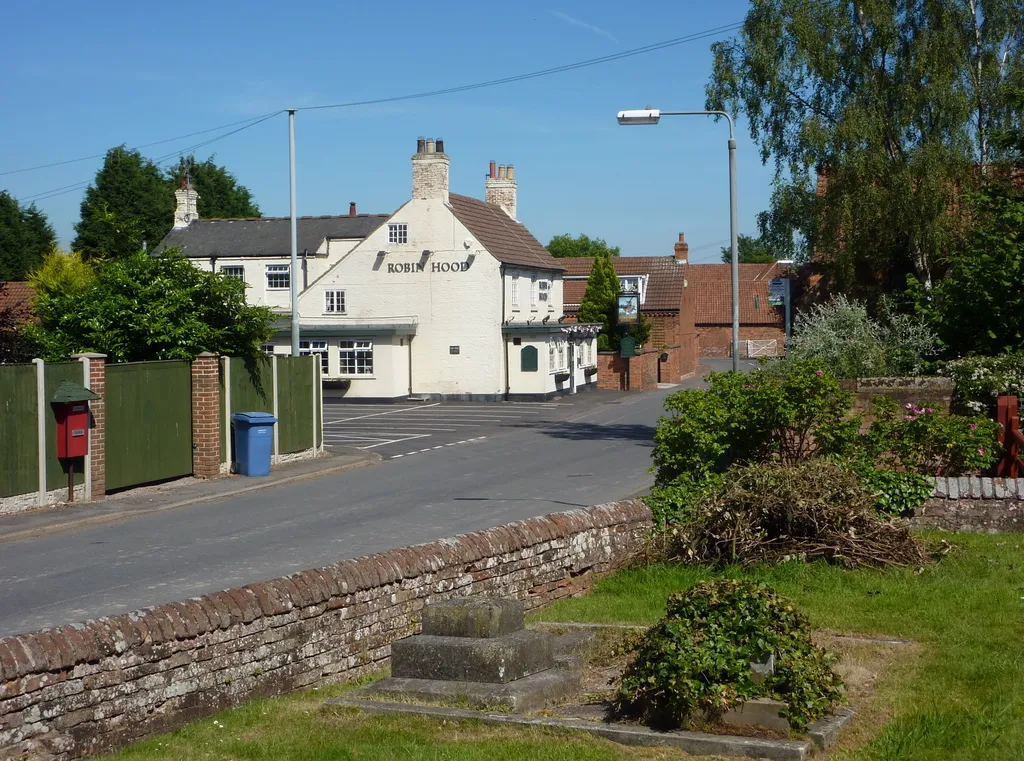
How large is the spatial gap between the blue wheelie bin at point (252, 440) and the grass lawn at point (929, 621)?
13699 mm

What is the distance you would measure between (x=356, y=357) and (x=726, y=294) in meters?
45.1

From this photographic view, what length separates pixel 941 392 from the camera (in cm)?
1548

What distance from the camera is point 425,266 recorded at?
4566 cm

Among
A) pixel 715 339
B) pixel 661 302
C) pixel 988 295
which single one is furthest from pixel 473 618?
pixel 715 339

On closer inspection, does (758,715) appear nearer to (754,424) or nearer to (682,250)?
(754,424)

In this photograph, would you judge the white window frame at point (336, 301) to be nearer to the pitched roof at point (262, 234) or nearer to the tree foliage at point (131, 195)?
the pitched roof at point (262, 234)

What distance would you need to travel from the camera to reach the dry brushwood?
412 inches

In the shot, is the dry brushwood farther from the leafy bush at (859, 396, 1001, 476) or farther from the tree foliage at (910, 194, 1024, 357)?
the tree foliage at (910, 194, 1024, 357)

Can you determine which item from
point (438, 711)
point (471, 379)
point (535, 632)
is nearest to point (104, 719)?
point (438, 711)

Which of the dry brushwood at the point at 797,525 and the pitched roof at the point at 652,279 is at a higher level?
the pitched roof at the point at 652,279

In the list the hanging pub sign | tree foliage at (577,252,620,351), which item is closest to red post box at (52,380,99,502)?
the hanging pub sign

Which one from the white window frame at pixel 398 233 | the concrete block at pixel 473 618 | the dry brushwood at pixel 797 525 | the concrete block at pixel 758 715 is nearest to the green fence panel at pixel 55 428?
the dry brushwood at pixel 797 525

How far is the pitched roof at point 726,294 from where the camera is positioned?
82375 millimetres

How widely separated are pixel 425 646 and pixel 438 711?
0.59 metres
